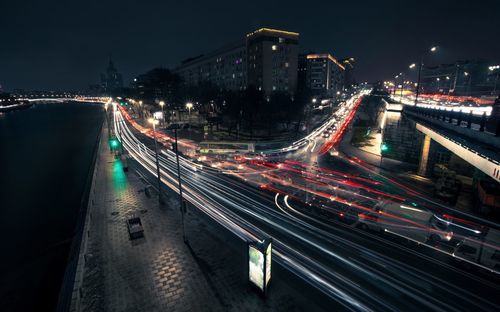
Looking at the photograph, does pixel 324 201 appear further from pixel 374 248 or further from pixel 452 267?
pixel 452 267

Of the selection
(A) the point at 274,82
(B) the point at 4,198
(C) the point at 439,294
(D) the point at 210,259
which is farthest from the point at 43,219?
(A) the point at 274,82

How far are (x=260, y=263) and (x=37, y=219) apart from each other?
27742 mm

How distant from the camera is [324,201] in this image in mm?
22234

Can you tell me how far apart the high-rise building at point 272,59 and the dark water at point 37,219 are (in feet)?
200

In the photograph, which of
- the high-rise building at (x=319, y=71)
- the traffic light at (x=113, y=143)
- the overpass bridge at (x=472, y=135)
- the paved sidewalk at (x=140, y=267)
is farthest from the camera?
the high-rise building at (x=319, y=71)

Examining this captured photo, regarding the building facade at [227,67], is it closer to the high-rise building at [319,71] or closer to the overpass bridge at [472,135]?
the high-rise building at [319,71]

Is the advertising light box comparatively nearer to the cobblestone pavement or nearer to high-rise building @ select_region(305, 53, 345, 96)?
the cobblestone pavement

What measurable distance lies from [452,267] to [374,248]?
13.4 ft

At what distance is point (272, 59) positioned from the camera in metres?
90.8

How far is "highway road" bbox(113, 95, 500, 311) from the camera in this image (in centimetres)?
1226

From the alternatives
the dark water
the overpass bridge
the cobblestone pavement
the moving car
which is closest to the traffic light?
the dark water

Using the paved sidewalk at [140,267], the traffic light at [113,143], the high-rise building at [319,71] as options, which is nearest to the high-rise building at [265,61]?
the high-rise building at [319,71]

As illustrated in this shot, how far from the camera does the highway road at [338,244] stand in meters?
12.3

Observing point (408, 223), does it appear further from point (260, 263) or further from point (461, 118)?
point (260, 263)
